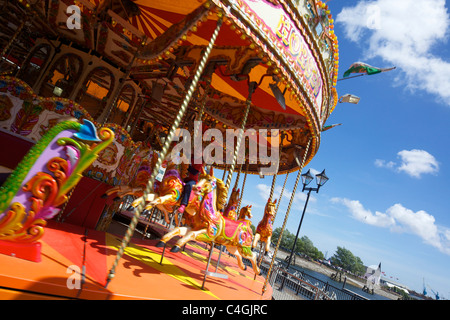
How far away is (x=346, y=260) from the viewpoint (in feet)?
283

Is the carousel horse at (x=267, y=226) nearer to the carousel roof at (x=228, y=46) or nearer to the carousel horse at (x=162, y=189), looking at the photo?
the carousel roof at (x=228, y=46)

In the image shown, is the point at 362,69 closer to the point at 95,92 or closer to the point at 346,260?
the point at 95,92

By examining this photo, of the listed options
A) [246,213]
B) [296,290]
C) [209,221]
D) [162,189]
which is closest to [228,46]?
[162,189]

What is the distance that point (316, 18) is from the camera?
3.62m

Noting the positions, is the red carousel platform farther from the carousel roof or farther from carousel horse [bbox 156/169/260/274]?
the carousel roof

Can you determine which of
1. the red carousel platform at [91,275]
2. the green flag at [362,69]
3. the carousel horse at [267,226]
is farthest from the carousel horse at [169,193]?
the green flag at [362,69]

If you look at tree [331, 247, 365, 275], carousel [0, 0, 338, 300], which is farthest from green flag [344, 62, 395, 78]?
tree [331, 247, 365, 275]

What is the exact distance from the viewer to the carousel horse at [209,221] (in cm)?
391

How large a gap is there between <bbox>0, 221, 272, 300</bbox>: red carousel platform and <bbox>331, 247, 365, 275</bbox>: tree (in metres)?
97.1

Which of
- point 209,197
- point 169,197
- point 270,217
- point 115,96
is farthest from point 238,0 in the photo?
point 270,217

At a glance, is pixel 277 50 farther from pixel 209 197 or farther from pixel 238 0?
pixel 209 197

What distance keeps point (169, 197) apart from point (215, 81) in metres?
4.96

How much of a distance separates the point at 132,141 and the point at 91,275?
9.23 ft

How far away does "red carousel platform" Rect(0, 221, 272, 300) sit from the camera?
6.40 ft
